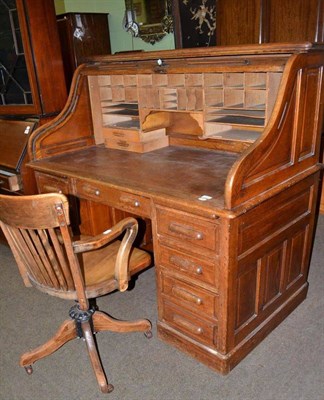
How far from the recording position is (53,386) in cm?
182

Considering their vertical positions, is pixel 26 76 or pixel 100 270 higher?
pixel 26 76

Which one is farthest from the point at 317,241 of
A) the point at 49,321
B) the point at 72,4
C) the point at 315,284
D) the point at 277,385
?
the point at 72,4

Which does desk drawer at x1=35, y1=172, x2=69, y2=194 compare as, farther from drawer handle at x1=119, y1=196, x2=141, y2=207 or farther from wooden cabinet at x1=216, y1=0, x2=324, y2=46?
wooden cabinet at x1=216, y1=0, x2=324, y2=46

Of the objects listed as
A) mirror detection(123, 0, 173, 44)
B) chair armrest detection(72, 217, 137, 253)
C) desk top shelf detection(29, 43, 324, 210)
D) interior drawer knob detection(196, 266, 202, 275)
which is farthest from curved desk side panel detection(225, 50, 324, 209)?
mirror detection(123, 0, 173, 44)

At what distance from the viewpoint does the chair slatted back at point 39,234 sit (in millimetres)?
1478

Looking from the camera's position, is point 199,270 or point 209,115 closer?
point 199,270

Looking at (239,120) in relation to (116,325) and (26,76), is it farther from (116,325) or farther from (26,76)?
(26,76)

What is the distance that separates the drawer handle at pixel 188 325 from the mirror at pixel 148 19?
377 centimetres

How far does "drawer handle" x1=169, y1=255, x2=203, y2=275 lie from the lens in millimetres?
1734

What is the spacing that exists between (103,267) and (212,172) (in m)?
0.71

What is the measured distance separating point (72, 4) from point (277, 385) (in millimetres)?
5762

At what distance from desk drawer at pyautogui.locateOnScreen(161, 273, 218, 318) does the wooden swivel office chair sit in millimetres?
157

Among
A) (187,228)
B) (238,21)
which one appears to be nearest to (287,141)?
(187,228)

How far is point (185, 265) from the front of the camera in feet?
5.83
